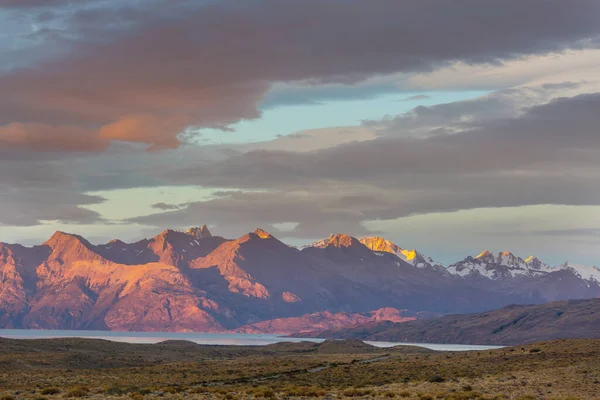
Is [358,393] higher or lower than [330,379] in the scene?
higher

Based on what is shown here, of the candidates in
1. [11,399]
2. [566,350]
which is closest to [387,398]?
[11,399]

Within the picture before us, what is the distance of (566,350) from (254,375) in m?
42.3

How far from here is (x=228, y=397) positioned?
6216 centimetres

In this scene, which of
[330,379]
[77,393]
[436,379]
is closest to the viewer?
[77,393]

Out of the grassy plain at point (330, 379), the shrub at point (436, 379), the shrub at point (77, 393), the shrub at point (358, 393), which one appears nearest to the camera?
the shrub at point (77, 393)

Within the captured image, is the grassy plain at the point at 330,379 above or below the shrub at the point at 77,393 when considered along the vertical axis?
below

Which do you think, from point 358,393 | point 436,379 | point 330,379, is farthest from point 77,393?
point 436,379

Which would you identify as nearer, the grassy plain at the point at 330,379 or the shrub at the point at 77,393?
the shrub at the point at 77,393

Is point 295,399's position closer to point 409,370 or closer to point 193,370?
point 409,370

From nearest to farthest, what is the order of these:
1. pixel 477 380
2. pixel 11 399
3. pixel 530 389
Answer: pixel 11 399, pixel 530 389, pixel 477 380

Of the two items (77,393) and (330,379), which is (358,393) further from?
(330,379)

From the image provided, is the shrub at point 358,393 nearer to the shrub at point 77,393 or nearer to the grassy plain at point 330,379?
the grassy plain at point 330,379

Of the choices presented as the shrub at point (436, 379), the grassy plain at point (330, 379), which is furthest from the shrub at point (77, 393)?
the shrub at point (436, 379)

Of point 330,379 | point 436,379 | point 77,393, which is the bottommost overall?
point 330,379
